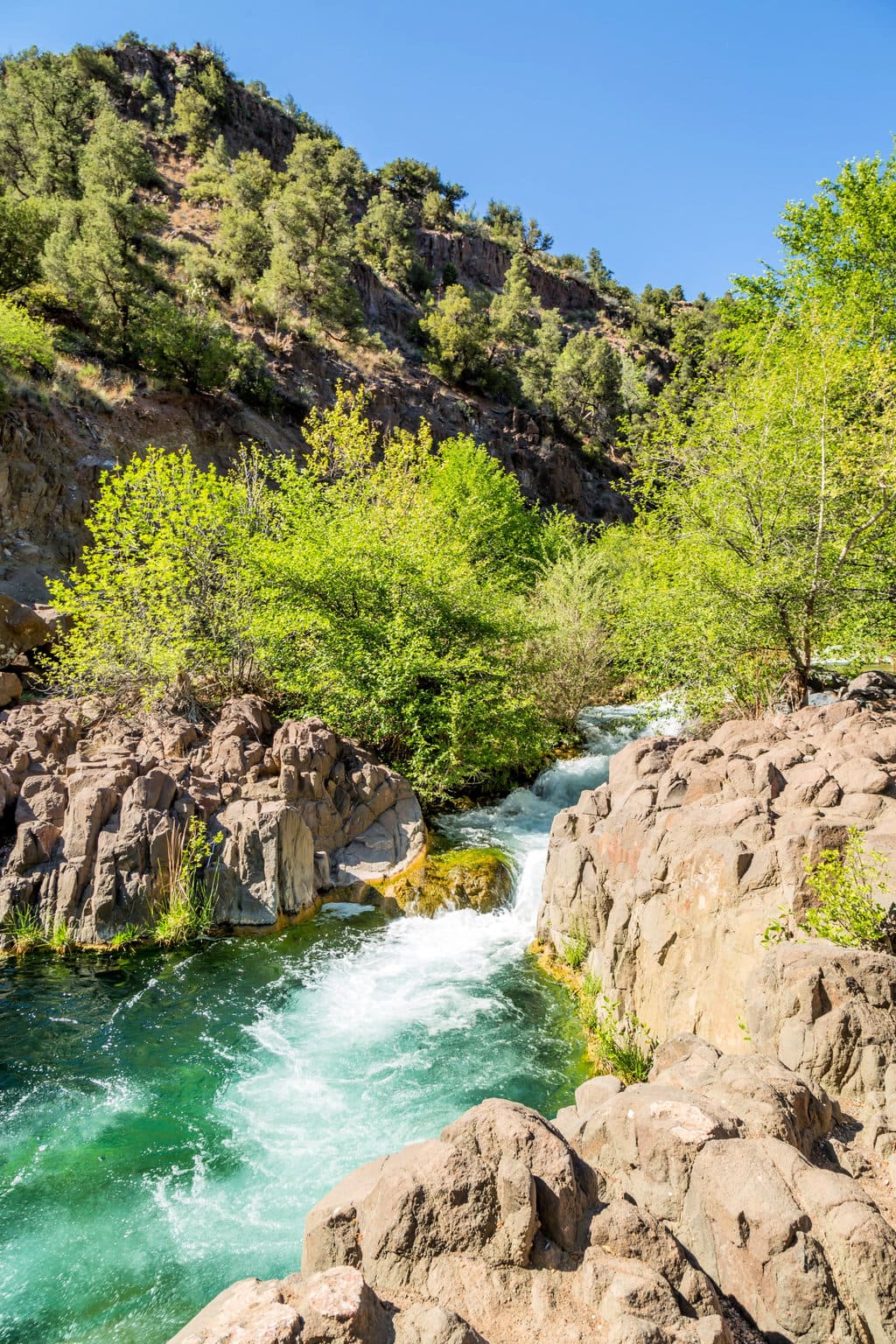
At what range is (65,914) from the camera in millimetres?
10141

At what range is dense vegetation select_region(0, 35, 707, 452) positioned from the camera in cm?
3011

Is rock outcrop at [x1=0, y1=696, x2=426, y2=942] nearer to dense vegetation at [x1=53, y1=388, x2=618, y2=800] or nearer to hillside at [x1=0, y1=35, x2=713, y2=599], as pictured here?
dense vegetation at [x1=53, y1=388, x2=618, y2=800]

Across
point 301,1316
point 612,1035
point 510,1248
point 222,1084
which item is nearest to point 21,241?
point 222,1084

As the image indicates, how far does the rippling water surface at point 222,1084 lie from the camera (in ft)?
17.3

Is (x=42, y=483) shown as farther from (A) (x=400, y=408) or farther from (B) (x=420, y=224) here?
(B) (x=420, y=224)

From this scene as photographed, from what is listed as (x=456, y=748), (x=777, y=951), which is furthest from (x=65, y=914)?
(x=777, y=951)

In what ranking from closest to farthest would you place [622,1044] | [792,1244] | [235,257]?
[792,1244] < [622,1044] < [235,257]


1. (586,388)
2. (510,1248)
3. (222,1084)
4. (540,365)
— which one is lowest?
(222,1084)

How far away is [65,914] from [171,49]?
253 ft

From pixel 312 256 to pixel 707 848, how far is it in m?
44.8

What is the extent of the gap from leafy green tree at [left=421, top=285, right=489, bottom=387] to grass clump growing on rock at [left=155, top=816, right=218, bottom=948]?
4701cm

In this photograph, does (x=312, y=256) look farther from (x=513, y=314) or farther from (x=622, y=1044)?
(x=622, y=1044)

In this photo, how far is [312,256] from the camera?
41219mm

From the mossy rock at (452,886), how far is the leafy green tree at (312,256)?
128 ft
